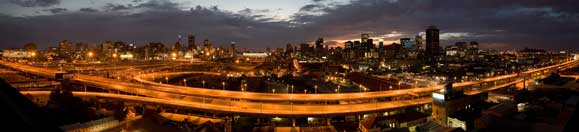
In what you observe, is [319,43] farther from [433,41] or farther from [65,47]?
[65,47]

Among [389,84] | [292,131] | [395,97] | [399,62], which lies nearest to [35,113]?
[292,131]

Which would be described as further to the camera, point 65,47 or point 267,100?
point 65,47

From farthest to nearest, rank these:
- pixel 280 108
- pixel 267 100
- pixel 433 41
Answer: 1. pixel 433 41
2. pixel 267 100
3. pixel 280 108

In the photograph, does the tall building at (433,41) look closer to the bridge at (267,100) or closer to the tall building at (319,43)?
the tall building at (319,43)

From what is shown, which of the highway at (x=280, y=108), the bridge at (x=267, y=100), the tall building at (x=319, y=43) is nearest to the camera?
the highway at (x=280, y=108)

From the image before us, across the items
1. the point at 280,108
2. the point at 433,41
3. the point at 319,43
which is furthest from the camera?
the point at 319,43

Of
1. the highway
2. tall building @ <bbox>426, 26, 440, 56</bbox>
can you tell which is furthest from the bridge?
tall building @ <bbox>426, 26, 440, 56</bbox>

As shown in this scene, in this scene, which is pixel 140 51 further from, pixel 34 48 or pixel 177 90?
pixel 177 90

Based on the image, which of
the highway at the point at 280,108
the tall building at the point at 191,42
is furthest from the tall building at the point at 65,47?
the highway at the point at 280,108

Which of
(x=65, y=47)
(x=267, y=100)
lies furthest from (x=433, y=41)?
(x=65, y=47)
